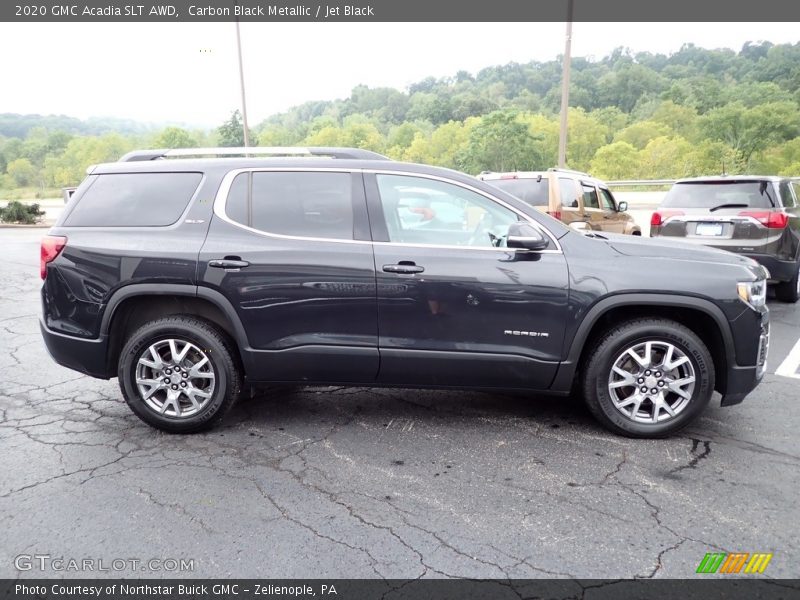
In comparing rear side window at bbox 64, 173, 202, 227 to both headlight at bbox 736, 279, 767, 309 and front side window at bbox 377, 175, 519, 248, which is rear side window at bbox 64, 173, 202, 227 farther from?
headlight at bbox 736, 279, 767, 309

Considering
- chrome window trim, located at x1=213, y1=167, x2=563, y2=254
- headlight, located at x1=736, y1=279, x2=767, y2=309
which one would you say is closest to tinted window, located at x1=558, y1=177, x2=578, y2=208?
headlight, located at x1=736, y1=279, x2=767, y2=309

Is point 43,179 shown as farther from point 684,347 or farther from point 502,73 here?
point 684,347

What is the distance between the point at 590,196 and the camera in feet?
30.2

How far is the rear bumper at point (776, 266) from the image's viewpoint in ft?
23.2

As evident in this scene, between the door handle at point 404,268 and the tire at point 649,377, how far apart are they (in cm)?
130

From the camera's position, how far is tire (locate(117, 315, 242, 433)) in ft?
12.4

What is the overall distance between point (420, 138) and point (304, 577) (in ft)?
239

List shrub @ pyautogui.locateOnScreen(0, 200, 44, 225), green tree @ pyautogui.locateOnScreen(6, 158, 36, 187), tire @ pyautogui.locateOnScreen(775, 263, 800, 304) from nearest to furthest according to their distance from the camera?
tire @ pyautogui.locateOnScreen(775, 263, 800, 304)
shrub @ pyautogui.locateOnScreen(0, 200, 44, 225)
green tree @ pyautogui.locateOnScreen(6, 158, 36, 187)

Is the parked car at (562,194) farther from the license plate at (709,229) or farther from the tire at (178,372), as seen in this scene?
the tire at (178,372)

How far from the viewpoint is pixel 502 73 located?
97.1m

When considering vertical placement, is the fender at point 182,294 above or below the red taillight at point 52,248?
below

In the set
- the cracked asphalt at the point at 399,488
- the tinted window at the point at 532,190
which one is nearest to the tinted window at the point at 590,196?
the tinted window at the point at 532,190

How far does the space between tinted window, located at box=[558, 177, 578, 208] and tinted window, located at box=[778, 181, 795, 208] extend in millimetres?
2619
